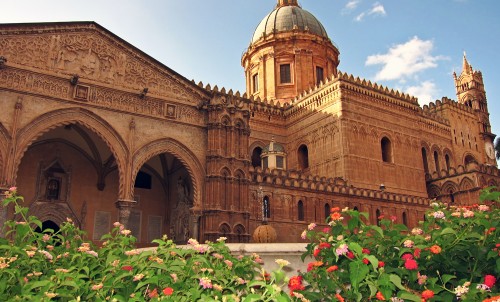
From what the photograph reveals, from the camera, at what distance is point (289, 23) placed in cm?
4306

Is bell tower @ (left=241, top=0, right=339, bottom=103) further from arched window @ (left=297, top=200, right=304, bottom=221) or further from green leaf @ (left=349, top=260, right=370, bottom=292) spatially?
green leaf @ (left=349, top=260, right=370, bottom=292)

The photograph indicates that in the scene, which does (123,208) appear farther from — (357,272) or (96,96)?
(357,272)

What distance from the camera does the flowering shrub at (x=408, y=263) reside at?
168 inches

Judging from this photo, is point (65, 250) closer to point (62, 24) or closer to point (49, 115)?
point (49, 115)

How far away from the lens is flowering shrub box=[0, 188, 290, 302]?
4102 mm

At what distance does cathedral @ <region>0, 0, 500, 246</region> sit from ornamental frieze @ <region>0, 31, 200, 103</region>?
5 centimetres

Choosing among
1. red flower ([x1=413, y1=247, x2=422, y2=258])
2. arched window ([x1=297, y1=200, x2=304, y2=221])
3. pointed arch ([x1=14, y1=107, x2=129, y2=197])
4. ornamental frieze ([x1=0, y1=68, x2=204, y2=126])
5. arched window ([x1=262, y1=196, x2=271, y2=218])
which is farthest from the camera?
arched window ([x1=297, y1=200, x2=304, y2=221])

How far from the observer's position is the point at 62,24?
19.8 meters

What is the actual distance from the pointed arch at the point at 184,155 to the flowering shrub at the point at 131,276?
1499 centimetres

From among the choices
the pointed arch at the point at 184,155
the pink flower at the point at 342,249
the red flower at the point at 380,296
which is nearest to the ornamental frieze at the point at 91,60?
the pointed arch at the point at 184,155

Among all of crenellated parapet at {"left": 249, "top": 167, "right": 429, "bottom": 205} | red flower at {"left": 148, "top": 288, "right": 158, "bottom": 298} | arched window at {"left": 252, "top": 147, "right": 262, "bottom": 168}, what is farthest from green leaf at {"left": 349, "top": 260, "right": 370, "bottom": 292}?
arched window at {"left": 252, "top": 147, "right": 262, "bottom": 168}

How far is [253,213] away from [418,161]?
18.4 metres

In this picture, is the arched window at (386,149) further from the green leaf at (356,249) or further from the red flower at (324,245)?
the green leaf at (356,249)

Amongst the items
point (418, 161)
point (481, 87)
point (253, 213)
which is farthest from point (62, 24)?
point (481, 87)
